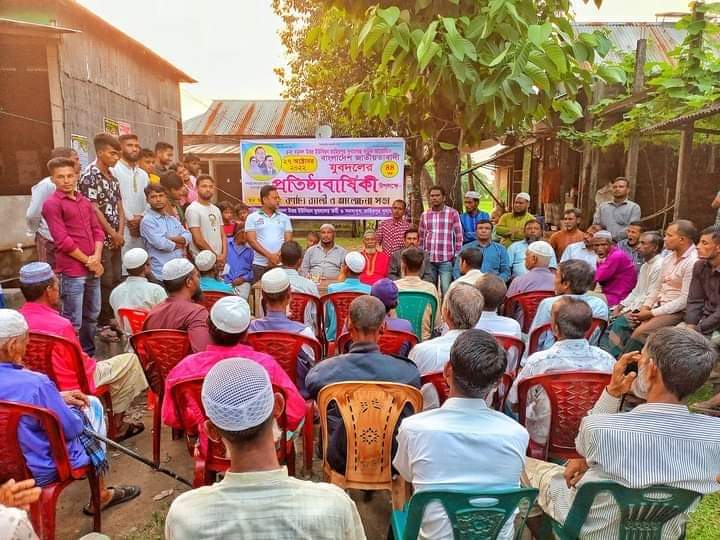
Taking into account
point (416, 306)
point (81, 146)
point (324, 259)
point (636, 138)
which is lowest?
point (416, 306)

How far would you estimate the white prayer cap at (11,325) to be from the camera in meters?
2.22

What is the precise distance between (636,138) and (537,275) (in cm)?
470

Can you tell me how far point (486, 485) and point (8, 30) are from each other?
8.44 meters

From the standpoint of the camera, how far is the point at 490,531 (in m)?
1.76


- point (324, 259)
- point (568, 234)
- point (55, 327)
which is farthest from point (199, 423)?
point (568, 234)

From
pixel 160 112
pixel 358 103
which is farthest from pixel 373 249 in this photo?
pixel 160 112

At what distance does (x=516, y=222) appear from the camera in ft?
23.3

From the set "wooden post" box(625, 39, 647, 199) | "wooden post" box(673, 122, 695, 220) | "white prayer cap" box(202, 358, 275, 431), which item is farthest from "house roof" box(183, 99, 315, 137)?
"white prayer cap" box(202, 358, 275, 431)

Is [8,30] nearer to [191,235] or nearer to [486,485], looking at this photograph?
[191,235]

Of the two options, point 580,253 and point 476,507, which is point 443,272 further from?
point 476,507

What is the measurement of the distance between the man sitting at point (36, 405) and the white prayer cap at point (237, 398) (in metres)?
1.26

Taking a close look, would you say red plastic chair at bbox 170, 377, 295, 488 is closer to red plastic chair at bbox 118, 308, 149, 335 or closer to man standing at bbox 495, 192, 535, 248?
red plastic chair at bbox 118, 308, 149, 335

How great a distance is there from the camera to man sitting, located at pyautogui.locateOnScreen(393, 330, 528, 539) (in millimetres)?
1811

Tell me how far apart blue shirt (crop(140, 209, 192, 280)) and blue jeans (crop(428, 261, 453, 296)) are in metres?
3.16
